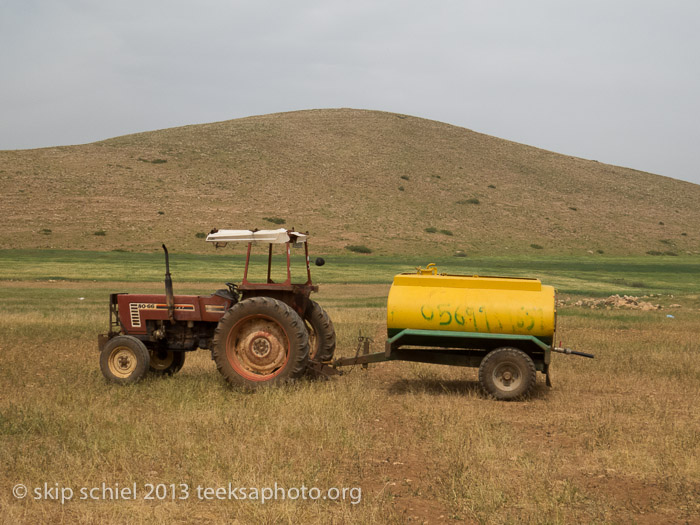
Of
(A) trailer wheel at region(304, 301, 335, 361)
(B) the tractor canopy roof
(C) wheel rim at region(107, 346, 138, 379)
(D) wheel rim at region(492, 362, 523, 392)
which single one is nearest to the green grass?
(D) wheel rim at region(492, 362, 523, 392)

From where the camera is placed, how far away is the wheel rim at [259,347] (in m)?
10.8

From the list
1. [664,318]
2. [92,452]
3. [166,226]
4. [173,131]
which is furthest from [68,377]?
[173,131]

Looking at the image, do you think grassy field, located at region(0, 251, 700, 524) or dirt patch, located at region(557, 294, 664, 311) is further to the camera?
dirt patch, located at region(557, 294, 664, 311)

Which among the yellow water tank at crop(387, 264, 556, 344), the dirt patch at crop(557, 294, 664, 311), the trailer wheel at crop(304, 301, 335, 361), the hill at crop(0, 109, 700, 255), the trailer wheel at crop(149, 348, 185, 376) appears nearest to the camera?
the yellow water tank at crop(387, 264, 556, 344)

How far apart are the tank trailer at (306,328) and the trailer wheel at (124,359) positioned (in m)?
0.02

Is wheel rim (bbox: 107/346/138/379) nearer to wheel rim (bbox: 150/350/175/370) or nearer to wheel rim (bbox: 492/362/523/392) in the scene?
wheel rim (bbox: 150/350/175/370)

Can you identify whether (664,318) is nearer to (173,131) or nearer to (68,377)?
(68,377)

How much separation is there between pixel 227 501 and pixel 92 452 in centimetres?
209

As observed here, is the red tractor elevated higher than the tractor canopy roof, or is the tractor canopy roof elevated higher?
the tractor canopy roof

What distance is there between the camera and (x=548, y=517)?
6.02 metres

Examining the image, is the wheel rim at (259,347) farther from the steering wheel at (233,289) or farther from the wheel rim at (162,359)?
the wheel rim at (162,359)

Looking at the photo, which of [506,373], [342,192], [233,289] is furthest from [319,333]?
[342,192]

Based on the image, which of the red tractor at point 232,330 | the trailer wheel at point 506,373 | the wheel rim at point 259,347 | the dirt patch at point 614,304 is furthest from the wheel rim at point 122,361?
the dirt patch at point 614,304

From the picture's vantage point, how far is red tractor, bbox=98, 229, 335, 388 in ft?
35.0
